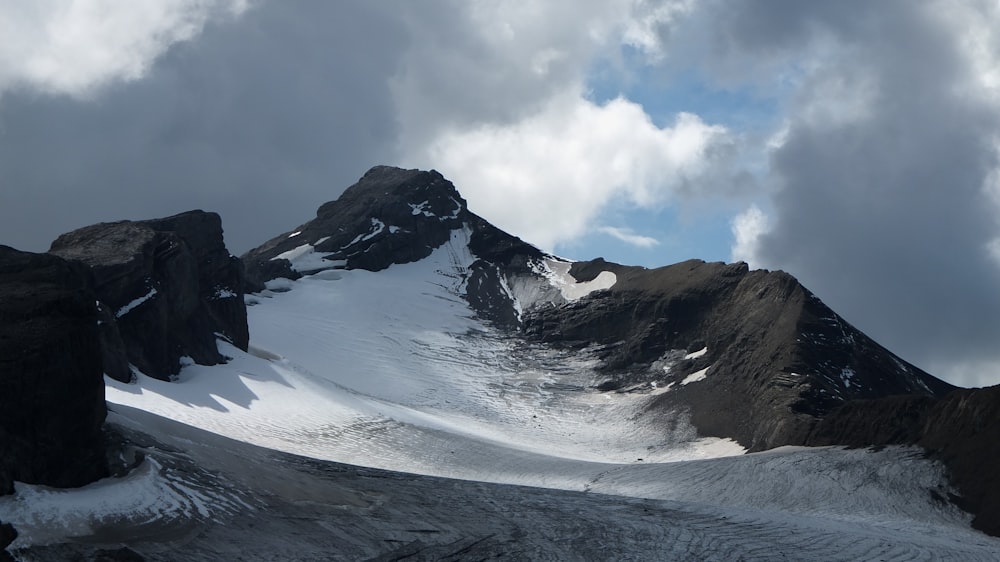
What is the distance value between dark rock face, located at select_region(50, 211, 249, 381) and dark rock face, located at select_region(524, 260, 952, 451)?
3301cm

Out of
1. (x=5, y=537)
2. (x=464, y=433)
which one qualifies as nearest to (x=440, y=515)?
(x=5, y=537)

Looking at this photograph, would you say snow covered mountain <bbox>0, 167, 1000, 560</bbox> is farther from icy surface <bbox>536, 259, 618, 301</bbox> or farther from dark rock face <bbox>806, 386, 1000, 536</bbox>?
icy surface <bbox>536, 259, 618, 301</bbox>

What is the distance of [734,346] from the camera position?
318 ft

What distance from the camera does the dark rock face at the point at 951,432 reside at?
5556 centimetres

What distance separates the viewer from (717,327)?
338 feet

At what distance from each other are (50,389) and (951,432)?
43.8 m

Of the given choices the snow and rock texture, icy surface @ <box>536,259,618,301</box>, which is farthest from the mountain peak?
the snow and rock texture

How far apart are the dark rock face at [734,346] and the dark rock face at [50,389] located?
4524 centimetres

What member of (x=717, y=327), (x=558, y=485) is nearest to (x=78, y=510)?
(x=558, y=485)

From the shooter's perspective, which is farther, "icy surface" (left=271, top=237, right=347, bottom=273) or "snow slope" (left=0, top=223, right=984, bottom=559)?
"icy surface" (left=271, top=237, right=347, bottom=273)

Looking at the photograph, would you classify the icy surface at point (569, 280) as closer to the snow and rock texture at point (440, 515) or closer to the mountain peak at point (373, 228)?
the mountain peak at point (373, 228)

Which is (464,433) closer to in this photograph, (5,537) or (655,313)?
(655,313)

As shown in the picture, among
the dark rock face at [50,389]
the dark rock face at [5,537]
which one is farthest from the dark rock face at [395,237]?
the dark rock face at [5,537]

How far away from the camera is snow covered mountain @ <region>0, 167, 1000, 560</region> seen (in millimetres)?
42312
